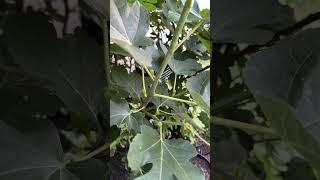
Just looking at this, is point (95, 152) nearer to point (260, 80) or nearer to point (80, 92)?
point (80, 92)

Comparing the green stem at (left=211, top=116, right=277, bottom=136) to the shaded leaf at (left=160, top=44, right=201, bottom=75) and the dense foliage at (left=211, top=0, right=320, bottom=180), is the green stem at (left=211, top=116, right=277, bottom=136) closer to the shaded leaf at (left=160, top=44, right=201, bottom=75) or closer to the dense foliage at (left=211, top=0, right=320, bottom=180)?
the dense foliage at (left=211, top=0, right=320, bottom=180)

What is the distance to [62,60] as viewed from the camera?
361mm

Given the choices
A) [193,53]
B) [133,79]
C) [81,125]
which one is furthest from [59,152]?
[193,53]

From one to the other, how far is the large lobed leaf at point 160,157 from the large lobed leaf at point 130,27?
8 centimetres

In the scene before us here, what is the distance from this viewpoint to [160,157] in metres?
0.43

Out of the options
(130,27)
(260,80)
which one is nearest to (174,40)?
(130,27)

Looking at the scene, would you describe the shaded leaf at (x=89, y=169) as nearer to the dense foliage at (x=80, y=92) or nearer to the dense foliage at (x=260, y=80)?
the dense foliage at (x=80, y=92)

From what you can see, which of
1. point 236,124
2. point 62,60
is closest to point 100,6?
point 62,60

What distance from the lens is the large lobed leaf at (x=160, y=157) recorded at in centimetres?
41

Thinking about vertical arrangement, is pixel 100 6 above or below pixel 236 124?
above

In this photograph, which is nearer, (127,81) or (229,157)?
(229,157)

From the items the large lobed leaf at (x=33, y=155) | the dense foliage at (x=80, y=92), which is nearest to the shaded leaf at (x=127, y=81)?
the dense foliage at (x=80, y=92)

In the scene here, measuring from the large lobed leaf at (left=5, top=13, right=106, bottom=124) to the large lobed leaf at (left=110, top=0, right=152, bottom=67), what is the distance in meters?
0.03

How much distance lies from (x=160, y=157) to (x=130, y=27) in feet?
0.48
